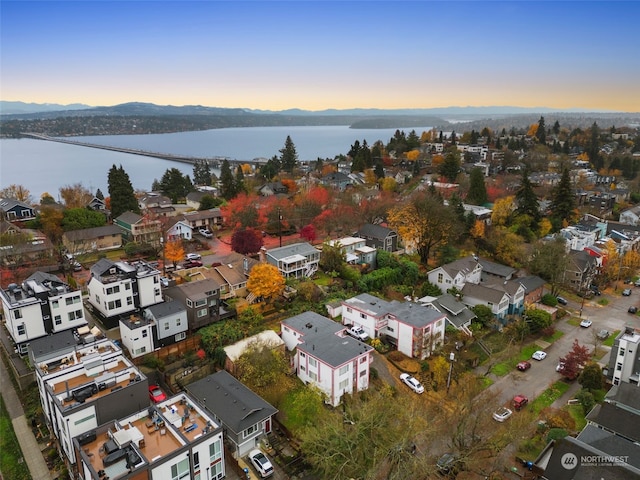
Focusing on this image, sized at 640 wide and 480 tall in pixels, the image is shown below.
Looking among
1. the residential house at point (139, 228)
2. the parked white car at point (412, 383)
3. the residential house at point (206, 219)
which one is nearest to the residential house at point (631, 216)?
the parked white car at point (412, 383)

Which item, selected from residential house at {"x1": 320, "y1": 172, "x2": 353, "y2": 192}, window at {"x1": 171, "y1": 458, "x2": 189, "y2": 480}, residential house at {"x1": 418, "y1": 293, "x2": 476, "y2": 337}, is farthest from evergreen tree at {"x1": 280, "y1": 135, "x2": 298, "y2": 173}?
window at {"x1": 171, "y1": 458, "x2": 189, "y2": 480}

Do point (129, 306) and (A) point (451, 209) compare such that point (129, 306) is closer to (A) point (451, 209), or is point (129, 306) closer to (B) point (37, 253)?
(B) point (37, 253)

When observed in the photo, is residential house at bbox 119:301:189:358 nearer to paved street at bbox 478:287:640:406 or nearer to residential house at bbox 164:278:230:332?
residential house at bbox 164:278:230:332

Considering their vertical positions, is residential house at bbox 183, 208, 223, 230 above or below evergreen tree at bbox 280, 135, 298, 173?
below

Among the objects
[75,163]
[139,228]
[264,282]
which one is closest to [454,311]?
[264,282]

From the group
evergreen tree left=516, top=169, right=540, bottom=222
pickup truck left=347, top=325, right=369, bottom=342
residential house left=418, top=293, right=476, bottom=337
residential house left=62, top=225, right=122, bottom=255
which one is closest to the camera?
pickup truck left=347, top=325, right=369, bottom=342

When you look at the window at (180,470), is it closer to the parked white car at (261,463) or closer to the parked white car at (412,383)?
the parked white car at (261,463)
